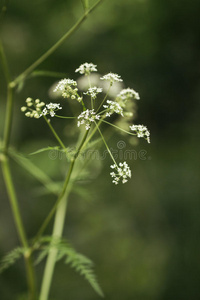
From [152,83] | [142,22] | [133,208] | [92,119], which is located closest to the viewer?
[92,119]

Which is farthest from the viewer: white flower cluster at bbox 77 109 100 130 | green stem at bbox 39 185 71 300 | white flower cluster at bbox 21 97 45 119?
green stem at bbox 39 185 71 300

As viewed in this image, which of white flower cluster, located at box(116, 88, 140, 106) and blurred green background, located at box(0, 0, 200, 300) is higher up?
blurred green background, located at box(0, 0, 200, 300)

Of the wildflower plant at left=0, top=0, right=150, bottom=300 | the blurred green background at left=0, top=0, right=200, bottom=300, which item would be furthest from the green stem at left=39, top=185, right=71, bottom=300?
the blurred green background at left=0, top=0, right=200, bottom=300

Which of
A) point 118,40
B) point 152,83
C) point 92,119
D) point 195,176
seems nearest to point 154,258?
point 195,176

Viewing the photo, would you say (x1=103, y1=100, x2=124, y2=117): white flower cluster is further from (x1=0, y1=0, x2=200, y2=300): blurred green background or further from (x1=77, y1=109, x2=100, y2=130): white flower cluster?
(x1=0, y1=0, x2=200, y2=300): blurred green background

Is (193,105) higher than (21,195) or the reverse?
higher

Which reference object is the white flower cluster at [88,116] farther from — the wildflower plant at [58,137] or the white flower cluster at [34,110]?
the white flower cluster at [34,110]

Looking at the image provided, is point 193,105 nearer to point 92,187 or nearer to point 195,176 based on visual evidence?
point 195,176
